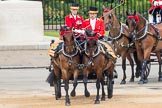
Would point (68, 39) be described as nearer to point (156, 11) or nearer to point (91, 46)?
point (91, 46)

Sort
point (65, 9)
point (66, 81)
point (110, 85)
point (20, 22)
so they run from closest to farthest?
point (66, 81) < point (110, 85) < point (20, 22) < point (65, 9)

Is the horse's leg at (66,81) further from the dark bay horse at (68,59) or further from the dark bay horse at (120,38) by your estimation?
the dark bay horse at (120,38)

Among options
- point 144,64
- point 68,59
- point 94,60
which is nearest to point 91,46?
point 94,60

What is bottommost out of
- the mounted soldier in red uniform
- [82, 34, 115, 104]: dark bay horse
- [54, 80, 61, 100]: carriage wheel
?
[54, 80, 61, 100]: carriage wheel

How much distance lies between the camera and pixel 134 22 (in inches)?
885

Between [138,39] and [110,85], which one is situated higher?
[138,39]

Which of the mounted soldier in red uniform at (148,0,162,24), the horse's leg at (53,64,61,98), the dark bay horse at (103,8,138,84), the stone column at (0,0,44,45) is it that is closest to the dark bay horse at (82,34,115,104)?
the horse's leg at (53,64,61,98)

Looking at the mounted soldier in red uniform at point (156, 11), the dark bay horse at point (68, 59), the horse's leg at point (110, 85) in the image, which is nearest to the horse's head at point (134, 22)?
the mounted soldier in red uniform at point (156, 11)

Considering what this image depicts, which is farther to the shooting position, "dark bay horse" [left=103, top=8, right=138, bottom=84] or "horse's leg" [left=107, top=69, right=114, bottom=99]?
"dark bay horse" [left=103, top=8, right=138, bottom=84]

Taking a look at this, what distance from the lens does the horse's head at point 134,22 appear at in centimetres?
2241

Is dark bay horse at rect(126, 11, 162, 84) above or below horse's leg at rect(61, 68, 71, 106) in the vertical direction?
above

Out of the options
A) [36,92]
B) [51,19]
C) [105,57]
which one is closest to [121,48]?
[36,92]

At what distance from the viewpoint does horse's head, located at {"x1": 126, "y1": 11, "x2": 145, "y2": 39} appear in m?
22.4

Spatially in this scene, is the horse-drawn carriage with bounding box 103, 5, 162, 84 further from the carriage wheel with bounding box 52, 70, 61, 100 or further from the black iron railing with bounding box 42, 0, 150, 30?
the black iron railing with bounding box 42, 0, 150, 30
